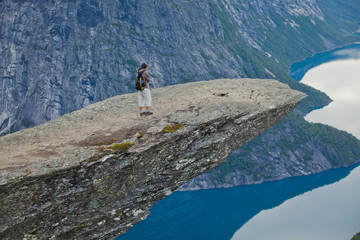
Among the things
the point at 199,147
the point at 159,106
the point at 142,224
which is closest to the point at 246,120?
the point at 199,147

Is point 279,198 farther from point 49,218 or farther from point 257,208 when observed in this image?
point 49,218

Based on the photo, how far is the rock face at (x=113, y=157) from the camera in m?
16.7

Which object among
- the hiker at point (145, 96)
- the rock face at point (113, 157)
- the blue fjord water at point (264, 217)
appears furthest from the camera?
the blue fjord water at point (264, 217)

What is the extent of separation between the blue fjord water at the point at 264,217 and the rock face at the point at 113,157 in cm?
12644

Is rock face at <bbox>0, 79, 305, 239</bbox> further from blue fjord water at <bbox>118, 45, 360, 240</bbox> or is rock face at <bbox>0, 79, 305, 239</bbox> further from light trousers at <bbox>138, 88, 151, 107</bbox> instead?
blue fjord water at <bbox>118, 45, 360, 240</bbox>

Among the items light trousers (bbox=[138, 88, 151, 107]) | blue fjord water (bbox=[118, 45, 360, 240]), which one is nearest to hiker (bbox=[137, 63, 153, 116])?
light trousers (bbox=[138, 88, 151, 107])

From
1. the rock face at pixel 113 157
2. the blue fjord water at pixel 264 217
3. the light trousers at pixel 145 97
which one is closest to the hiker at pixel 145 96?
the light trousers at pixel 145 97

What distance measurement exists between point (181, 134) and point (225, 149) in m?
4.57

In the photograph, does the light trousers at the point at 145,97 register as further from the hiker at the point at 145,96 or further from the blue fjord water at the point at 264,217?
the blue fjord water at the point at 264,217

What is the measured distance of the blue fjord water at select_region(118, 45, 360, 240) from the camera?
A: 5600 inches

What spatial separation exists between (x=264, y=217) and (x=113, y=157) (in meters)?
160

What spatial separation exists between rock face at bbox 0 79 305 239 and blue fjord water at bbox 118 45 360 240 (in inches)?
4978

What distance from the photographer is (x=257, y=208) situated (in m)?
178

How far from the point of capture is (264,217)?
16400 cm
